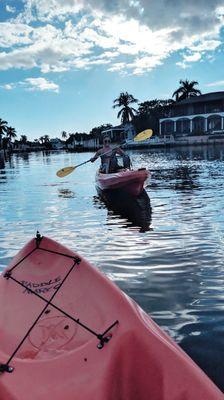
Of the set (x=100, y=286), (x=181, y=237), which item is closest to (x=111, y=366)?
(x=100, y=286)

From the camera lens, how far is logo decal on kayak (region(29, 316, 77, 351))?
3410mm

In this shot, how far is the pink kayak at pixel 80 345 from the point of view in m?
2.75

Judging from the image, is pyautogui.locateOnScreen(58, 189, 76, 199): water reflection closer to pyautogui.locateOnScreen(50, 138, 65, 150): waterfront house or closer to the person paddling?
the person paddling

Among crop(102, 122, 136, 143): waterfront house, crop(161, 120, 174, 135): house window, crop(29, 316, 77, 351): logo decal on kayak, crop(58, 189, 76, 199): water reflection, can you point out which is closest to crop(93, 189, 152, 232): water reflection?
crop(58, 189, 76, 199): water reflection

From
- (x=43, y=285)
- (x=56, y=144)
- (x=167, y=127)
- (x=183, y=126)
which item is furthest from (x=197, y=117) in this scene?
(x=56, y=144)

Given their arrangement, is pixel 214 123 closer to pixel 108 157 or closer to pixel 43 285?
pixel 108 157

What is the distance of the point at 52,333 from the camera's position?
141 inches

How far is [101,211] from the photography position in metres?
11.6

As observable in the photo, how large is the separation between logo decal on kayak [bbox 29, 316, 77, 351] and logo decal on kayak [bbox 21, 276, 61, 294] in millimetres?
457

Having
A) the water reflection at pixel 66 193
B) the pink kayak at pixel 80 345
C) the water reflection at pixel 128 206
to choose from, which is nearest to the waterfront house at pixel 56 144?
the water reflection at pixel 66 193

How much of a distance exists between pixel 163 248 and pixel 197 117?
67705 mm

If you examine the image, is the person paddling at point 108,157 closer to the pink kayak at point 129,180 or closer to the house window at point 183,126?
the pink kayak at point 129,180

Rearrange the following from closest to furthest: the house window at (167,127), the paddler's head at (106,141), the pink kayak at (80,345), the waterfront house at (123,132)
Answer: the pink kayak at (80,345) < the paddler's head at (106,141) < the house window at (167,127) < the waterfront house at (123,132)

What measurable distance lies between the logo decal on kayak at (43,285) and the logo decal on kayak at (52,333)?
1.50ft
